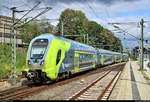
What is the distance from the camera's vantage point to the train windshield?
12.5 m

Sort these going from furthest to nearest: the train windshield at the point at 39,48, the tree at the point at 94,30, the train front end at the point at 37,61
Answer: the tree at the point at 94,30, the train windshield at the point at 39,48, the train front end at the point at 37,61

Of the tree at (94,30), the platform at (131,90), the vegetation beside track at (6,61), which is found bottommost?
the platform at (131,90)

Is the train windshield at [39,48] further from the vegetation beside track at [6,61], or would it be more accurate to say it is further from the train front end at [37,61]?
the vegetation beside track at [6,61]

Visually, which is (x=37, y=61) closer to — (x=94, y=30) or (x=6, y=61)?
(x=6, y=61)

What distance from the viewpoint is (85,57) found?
67.9 ft

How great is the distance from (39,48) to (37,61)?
0.96 meters

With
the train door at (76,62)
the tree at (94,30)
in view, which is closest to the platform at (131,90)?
the train door at (76,62)

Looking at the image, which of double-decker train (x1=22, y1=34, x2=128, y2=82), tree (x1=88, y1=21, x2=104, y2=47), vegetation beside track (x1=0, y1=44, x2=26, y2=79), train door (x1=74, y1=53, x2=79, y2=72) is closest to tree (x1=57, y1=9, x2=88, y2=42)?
tree (x1=88, y1=21, x2=104, y2=47)

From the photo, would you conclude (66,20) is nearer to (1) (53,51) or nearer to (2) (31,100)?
(1) (53,51)

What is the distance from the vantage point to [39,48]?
12.8m

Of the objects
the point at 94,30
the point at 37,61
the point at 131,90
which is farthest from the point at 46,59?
the point at 94,30

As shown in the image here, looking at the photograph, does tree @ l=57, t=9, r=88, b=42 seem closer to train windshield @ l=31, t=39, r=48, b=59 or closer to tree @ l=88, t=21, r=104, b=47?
tree @ l=88, t=21, r=104, b=47

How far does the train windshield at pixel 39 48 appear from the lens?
12.5 metres

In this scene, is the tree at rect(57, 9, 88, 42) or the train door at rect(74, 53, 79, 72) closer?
the train door at rect(74, 53, 79, 72)
